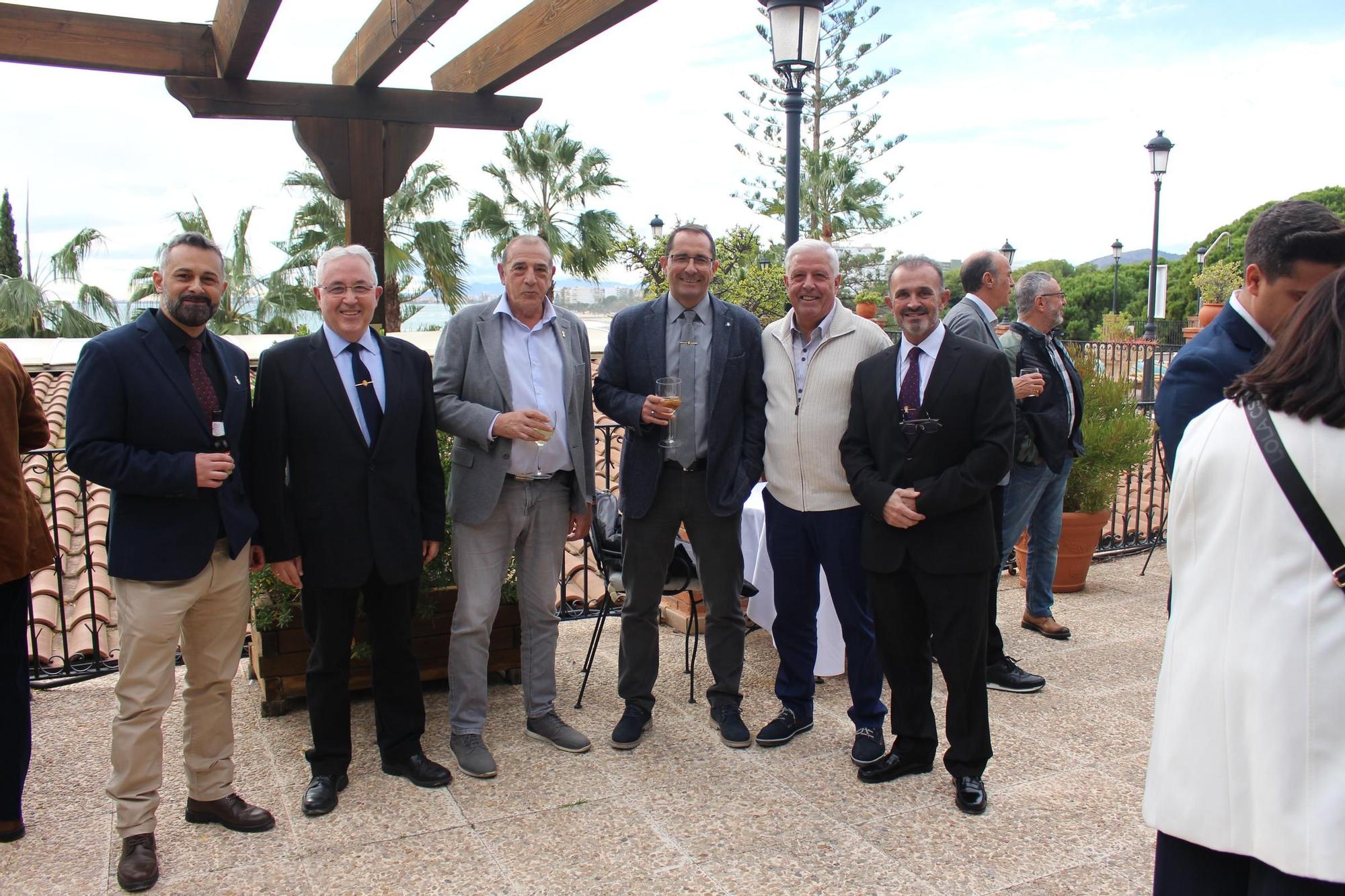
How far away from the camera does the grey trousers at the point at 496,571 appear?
12.2 ft

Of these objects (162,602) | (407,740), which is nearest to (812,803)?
(407,740)

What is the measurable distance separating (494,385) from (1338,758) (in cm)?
285

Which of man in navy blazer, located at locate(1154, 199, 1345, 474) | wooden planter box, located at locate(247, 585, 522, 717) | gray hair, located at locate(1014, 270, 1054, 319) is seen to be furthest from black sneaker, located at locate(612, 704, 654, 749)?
gray hair, located at locate(1014, 270, 1054, 319)

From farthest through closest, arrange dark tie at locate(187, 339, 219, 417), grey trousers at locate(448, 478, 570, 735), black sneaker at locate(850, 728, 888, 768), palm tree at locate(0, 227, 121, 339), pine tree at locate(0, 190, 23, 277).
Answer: pine tree at locate(0, 190, 23, 277) → palm tree at locate(0, 227, 121, 339) → grey trousers at locate(448, 478, 570, 735) → black sneaker at locate(850, 728, 888, 768) → dark tie at locate(187, 339, 219, 417)

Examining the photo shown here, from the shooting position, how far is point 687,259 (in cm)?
381

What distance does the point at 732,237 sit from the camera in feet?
31.0

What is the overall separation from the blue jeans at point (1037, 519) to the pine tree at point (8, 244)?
35803mm

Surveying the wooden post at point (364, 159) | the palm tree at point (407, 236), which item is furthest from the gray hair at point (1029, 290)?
the palm tree at point (407, 236)

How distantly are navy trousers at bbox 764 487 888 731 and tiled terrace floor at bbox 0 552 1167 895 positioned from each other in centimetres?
23

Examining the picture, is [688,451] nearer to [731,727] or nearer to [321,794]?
[731,727]

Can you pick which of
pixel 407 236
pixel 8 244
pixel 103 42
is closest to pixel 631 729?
pixel 103 42

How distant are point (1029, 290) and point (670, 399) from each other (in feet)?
7.34

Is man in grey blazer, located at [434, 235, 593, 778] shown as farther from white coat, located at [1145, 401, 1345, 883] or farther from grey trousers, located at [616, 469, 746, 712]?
white coat, located at [1145, 401, 1345, 883]

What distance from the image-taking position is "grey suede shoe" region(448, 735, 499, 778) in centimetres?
358
